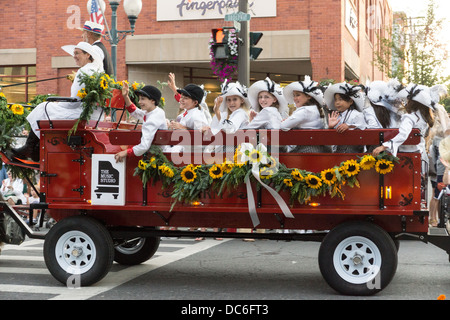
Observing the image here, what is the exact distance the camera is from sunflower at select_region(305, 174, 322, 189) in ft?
21.7

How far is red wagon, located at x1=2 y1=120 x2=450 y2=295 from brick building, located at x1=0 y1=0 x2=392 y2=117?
14377 mm

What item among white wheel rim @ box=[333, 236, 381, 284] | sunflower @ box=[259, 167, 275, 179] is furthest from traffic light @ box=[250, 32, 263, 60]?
white wheel rim @ box=[333, 236, 381, 284]

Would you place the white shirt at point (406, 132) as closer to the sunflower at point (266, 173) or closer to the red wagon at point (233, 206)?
the red wagon at point (233, 206)

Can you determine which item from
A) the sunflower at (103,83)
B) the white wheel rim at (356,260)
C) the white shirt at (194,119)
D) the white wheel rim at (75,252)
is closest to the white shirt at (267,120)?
the white shirt at (194,119)

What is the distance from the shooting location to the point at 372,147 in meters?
6.89

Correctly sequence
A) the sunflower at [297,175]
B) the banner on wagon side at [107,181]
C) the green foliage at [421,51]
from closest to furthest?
the sunflower at [297,175] < the banner on wagon side at [107,181] < the green foliage at [421,51]

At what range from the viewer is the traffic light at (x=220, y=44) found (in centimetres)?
1241

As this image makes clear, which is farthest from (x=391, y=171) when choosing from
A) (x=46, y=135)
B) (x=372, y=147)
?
(x=46, y=135)

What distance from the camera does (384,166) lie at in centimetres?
658

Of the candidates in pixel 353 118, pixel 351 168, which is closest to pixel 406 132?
pixel 351 168

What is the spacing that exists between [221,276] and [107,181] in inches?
78.2

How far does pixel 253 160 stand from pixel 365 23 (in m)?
24.9

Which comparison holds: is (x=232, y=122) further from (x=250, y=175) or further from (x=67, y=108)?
(x=67, y=108)

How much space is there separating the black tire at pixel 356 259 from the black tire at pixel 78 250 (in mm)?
2334
